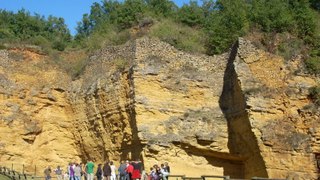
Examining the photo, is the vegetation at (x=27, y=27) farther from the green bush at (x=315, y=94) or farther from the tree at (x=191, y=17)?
the green bush at (x=315, y=94)

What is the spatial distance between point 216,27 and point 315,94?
24.9 feet

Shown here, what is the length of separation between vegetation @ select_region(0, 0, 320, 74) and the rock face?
1.31 meters

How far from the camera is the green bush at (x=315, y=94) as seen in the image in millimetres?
25375

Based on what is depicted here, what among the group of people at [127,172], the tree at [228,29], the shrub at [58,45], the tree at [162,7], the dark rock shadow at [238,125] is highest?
the tree at [162,7]

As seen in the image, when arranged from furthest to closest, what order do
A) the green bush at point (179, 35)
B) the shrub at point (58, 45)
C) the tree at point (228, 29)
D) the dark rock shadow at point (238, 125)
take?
the shrub at point (58, 45)
the green bush at point (179, 35)
the tree at point (228, 29)
the dark rock shadow at point (238, 125)

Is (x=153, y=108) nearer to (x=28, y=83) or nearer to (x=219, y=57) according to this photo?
(x=219, y=57)

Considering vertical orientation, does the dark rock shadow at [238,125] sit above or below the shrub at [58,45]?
below

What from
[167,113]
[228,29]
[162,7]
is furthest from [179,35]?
[162,7]

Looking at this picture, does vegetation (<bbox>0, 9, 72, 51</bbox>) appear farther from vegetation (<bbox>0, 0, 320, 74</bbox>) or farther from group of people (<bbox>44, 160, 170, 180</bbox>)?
group of people (<bbox>44, 160, 170, 180</bbox>)

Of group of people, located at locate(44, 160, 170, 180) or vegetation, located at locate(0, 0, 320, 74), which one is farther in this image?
vegetation, located at locate(0, 0, 320, 74)

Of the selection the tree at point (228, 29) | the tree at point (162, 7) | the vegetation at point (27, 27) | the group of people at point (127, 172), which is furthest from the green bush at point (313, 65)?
the vegetation at point (27, 27)

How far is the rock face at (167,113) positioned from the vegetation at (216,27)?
4.31ft

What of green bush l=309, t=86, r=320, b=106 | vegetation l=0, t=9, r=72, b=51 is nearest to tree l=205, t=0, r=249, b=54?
green bush l=309, t=86, r=320, b=106

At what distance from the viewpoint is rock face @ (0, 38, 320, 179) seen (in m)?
25.5
